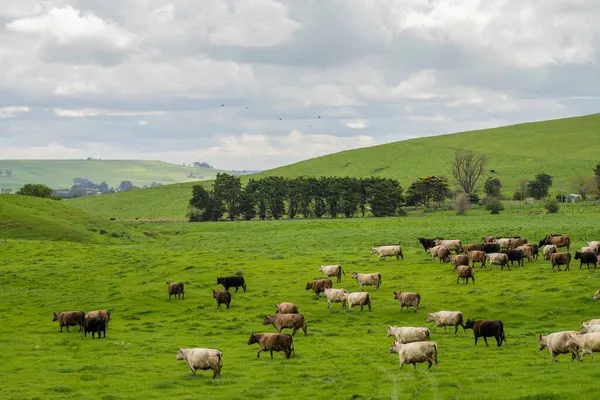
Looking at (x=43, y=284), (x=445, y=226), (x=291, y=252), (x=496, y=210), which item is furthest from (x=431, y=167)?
(x=43, y=284)

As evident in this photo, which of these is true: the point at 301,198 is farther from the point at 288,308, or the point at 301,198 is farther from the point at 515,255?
the point at 288,308

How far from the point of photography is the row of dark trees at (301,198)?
134000 millimetres

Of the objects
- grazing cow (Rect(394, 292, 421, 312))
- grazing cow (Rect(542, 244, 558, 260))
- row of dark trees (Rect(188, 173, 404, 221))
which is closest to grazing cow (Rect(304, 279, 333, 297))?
grazing cow (Rect(394, 292, 421, 312))

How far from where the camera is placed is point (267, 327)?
3762cm

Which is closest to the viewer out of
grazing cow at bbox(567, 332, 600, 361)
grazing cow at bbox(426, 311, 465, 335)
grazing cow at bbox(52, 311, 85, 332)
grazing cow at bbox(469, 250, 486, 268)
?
grazing cow at bbox(567, 332, 600, 361)

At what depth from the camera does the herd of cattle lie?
2677cm

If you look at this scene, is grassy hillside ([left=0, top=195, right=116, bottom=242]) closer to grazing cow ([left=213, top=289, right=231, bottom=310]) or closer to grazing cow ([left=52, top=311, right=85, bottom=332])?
grazing cow ([left=213, top=289, right=231, bottom=310])

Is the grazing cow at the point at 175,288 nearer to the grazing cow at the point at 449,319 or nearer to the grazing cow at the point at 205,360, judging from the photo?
the grazing cow at the point at 449,319

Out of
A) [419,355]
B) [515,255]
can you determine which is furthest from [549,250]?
[419,355]

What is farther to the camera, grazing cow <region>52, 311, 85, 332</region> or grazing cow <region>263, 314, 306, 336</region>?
grazing cow <region>52, 311, 85, 332</region>

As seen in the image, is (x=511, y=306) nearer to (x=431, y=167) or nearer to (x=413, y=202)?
(x=413, y=202)

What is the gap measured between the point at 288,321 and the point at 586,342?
1367cm

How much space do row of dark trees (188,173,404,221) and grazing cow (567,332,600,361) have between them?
106 metres

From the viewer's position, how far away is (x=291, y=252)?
6844 centimetres
